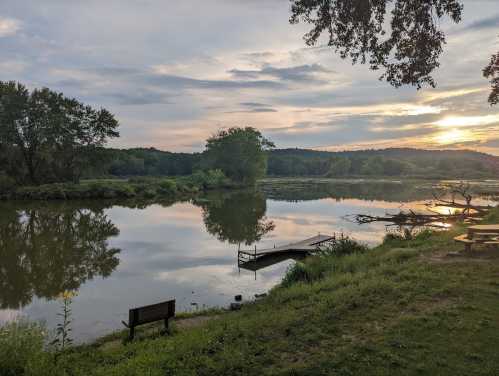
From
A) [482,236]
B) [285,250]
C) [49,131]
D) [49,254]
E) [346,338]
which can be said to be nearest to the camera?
[346,338]

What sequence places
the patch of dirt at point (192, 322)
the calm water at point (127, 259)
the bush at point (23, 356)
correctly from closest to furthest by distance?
1. the bush at point (23, 356)
2. the patch of dirt at point (192, 322)
3. the calm water at point (127, 259)

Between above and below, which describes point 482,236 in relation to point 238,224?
above

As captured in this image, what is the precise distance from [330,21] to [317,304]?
7.45m

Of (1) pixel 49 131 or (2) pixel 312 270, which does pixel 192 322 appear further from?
(1) pixel 49 131

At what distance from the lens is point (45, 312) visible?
13648 mm

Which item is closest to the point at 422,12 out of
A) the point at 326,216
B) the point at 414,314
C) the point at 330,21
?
the point at 330,21

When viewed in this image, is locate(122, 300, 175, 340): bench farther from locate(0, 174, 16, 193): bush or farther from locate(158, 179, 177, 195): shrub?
locate(158, 179, 177, 195): shrub

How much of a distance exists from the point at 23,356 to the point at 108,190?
60.0 m

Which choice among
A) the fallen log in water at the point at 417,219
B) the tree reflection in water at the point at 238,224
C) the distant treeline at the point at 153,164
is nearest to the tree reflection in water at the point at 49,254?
the tree reflection in water at the point at 238,224

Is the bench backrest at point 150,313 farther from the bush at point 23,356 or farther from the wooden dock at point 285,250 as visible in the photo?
the wooden dock at point 285,250

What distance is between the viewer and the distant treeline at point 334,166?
5044 inches

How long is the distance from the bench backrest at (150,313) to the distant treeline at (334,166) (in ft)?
341

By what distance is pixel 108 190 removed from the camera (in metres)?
63.2

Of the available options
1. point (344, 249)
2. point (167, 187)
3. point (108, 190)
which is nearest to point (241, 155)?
point (167, 187)
